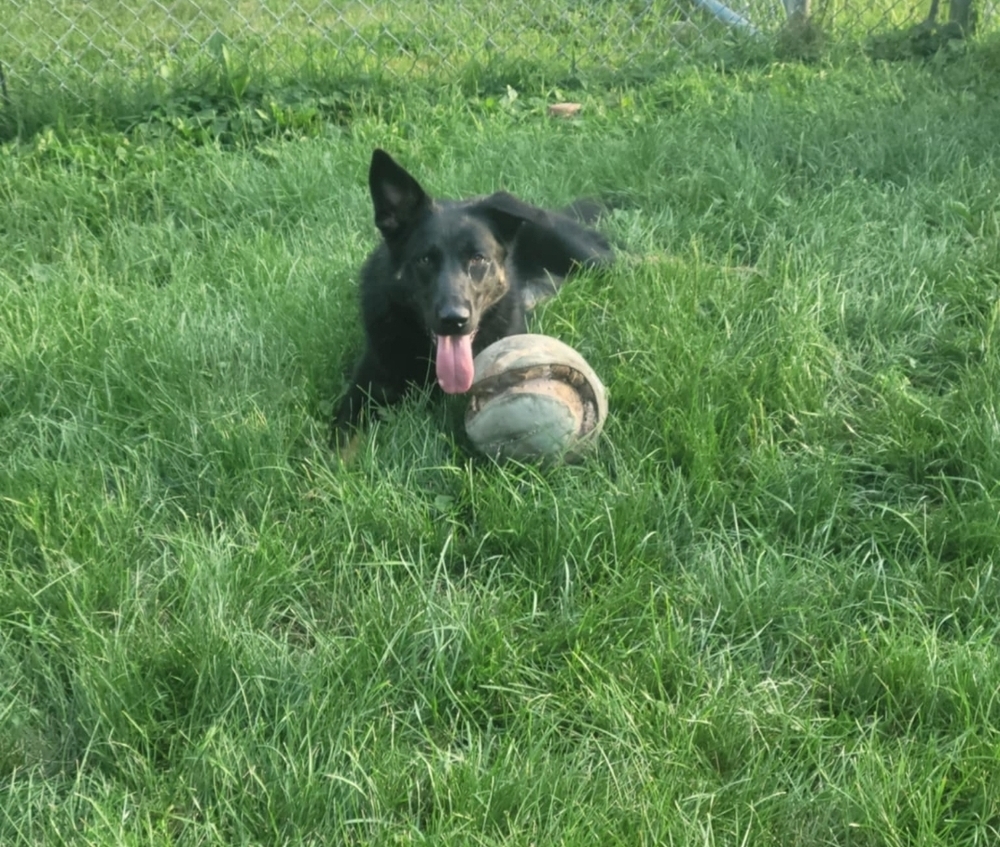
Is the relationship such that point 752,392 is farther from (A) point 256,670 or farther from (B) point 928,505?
(A) point 256,670

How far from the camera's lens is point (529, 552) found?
2.32m

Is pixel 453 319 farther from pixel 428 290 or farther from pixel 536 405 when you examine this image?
pixel 536 405

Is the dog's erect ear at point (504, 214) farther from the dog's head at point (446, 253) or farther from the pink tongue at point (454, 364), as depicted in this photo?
the pink tongue at point (454, 364)

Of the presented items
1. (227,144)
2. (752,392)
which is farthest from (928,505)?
(227,144)

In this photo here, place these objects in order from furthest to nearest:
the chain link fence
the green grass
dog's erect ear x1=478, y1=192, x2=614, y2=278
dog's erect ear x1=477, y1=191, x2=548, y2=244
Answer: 1. the chain link fence
2. dog's erect ear x1=478, y1=192, x2=614, y2=278
3. dog's erect ear x1=477, y1=191, x2=548, y2=244
4. the green grass

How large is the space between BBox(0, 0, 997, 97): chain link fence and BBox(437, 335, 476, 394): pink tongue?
10.2 ft

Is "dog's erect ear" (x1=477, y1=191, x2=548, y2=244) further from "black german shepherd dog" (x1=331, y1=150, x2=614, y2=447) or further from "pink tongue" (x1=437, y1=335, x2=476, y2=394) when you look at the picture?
"pink tongue" (x1=437, y1=335, x2=476, y2=394)

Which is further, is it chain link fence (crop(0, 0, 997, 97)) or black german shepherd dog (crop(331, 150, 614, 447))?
chain link fence (crop(0, 0, 997, 97))

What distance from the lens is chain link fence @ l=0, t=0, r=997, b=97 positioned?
5.48 metres

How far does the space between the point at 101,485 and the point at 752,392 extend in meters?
1.71

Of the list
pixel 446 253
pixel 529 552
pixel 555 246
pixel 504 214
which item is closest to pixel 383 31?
pixel 555 246

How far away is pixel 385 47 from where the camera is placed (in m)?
5.81

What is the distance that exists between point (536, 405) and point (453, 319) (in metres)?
0.48

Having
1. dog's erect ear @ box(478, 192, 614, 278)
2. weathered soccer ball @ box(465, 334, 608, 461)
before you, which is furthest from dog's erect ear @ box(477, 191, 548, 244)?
weathered soccer ball @ box(465, 334, 608, 461)
